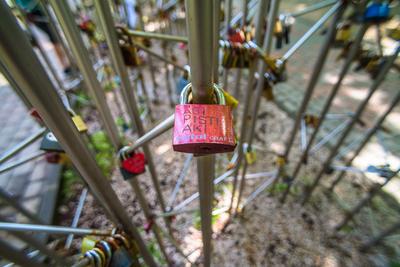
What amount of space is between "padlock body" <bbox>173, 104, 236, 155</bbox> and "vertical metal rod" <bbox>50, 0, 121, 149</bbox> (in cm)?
38

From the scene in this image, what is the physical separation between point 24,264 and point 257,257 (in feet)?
4.23

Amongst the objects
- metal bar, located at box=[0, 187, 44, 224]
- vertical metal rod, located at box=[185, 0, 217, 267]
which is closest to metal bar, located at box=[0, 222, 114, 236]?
metal bar, located at box=[0, 187, 44, 224]

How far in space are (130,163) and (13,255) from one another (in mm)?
374

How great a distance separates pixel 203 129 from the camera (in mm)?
370

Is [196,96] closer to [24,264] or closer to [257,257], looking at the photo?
[24,264]

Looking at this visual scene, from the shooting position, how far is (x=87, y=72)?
634mm

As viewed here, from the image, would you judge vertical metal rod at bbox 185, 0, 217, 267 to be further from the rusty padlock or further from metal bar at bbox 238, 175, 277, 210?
metal bar at bbox 238, 175, 277, 210

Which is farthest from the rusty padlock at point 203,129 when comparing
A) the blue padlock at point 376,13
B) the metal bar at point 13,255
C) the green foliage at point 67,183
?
the green foliage at point 67,183

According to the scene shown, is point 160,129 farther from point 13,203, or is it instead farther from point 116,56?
point 13,203

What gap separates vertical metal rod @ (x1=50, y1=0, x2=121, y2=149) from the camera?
0.55 metres

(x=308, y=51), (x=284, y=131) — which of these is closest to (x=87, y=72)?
(x=284, y=131)

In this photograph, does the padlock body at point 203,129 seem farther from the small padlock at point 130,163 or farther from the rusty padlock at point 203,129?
the small padlock at point 130,163

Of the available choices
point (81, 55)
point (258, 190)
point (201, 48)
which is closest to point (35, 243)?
point (81, 55)

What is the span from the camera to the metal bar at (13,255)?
42 cm
